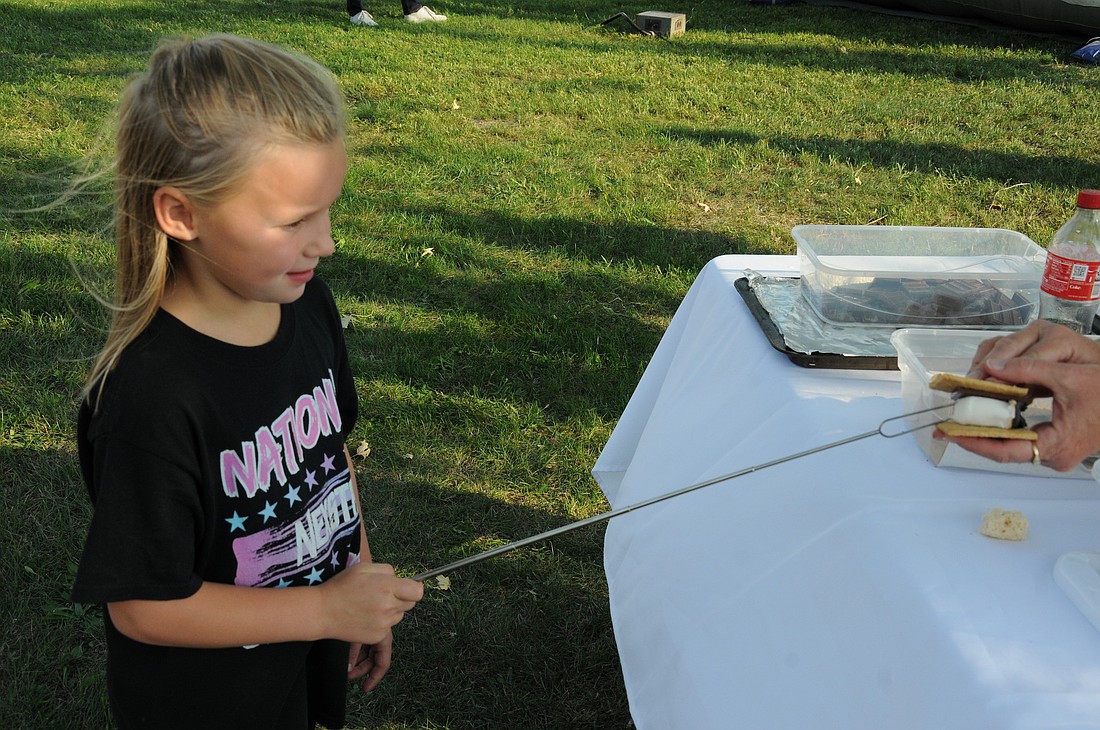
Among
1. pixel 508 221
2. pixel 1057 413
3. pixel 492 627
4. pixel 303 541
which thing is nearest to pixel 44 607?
pixel 492 627

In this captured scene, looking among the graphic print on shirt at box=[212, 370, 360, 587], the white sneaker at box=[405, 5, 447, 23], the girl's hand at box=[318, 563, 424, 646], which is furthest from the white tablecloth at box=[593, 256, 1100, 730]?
the white sneaker at box=[405, 5, 447, 23]

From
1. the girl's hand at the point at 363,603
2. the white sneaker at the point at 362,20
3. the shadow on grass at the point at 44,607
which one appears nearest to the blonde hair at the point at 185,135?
the girl's hand at the point at 363,603

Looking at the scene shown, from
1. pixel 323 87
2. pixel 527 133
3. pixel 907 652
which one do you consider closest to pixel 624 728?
pixel 907 652

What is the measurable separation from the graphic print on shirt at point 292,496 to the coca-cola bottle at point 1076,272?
121cm

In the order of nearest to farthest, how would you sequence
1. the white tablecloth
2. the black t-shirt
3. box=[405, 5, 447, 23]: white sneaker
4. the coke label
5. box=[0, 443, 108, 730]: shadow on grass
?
the white tablecloth → the black t-shirt → the coke label → box=[0, 443, 108, 730]: shadow on grass → box=[405, 5, 447, 23]: white sneaker

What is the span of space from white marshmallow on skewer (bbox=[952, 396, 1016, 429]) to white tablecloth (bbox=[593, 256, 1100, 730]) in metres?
0.13

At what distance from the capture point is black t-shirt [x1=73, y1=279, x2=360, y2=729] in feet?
3.91

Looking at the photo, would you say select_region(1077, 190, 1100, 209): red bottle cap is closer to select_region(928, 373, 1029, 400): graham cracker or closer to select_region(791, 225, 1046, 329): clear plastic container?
select_region(791, 225, 1046, 329): clear plastic container

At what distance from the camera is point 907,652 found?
1.08m

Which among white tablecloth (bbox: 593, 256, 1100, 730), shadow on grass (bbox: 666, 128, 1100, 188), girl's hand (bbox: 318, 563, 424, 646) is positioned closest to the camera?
white tablecloth (bbox: 593, 256, 1100, 730)

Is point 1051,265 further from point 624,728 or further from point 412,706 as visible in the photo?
point 412,706

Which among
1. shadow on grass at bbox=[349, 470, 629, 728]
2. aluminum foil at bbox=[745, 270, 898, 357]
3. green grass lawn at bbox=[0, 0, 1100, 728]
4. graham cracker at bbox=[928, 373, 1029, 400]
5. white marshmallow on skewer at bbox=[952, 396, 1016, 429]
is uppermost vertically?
graham cracker at bbox=[928, 373, 1029, 400]

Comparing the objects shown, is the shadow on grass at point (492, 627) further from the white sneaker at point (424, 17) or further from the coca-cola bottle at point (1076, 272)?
the white sneaker at point (424, 17)

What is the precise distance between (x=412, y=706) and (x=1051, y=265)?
1734mm
